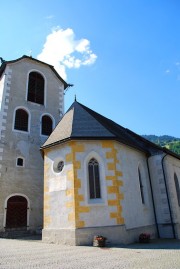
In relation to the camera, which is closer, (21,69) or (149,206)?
(149,206)

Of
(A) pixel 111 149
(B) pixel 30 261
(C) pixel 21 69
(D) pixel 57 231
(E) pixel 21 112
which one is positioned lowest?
(B) pixel 30 261

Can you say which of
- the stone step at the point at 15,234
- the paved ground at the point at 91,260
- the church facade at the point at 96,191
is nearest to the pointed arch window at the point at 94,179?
the church facade at the point at 96,191

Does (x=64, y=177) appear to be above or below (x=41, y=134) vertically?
below

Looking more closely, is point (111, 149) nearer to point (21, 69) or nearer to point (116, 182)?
point (116, 182)

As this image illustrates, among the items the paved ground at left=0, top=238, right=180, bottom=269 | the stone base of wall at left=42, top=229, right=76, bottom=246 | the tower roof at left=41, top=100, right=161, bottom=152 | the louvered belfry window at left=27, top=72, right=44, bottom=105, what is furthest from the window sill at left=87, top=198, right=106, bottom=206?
the louvered belfry window at left=27, top=72, right=44, bottom=105

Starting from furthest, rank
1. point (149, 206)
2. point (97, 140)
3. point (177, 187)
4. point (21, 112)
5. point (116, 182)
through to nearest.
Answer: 1. point (21, 112)
2. point (177, 187)
3. point (149, 206)
4. point (97, 140)
5. point (116, 182)

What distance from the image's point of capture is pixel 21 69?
20219 mm

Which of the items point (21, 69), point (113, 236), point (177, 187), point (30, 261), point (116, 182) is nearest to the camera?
point (30, 261)

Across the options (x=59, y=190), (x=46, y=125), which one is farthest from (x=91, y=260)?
(x=46, y=125)

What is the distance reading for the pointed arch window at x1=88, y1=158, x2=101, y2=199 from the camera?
11.2m

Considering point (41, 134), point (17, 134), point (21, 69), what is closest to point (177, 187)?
point (41, 134)

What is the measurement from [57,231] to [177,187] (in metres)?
10.2

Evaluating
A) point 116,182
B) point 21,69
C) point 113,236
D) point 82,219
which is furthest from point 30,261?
point 21,69

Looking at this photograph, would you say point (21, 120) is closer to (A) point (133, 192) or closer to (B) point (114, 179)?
(B) point (114, 179)
